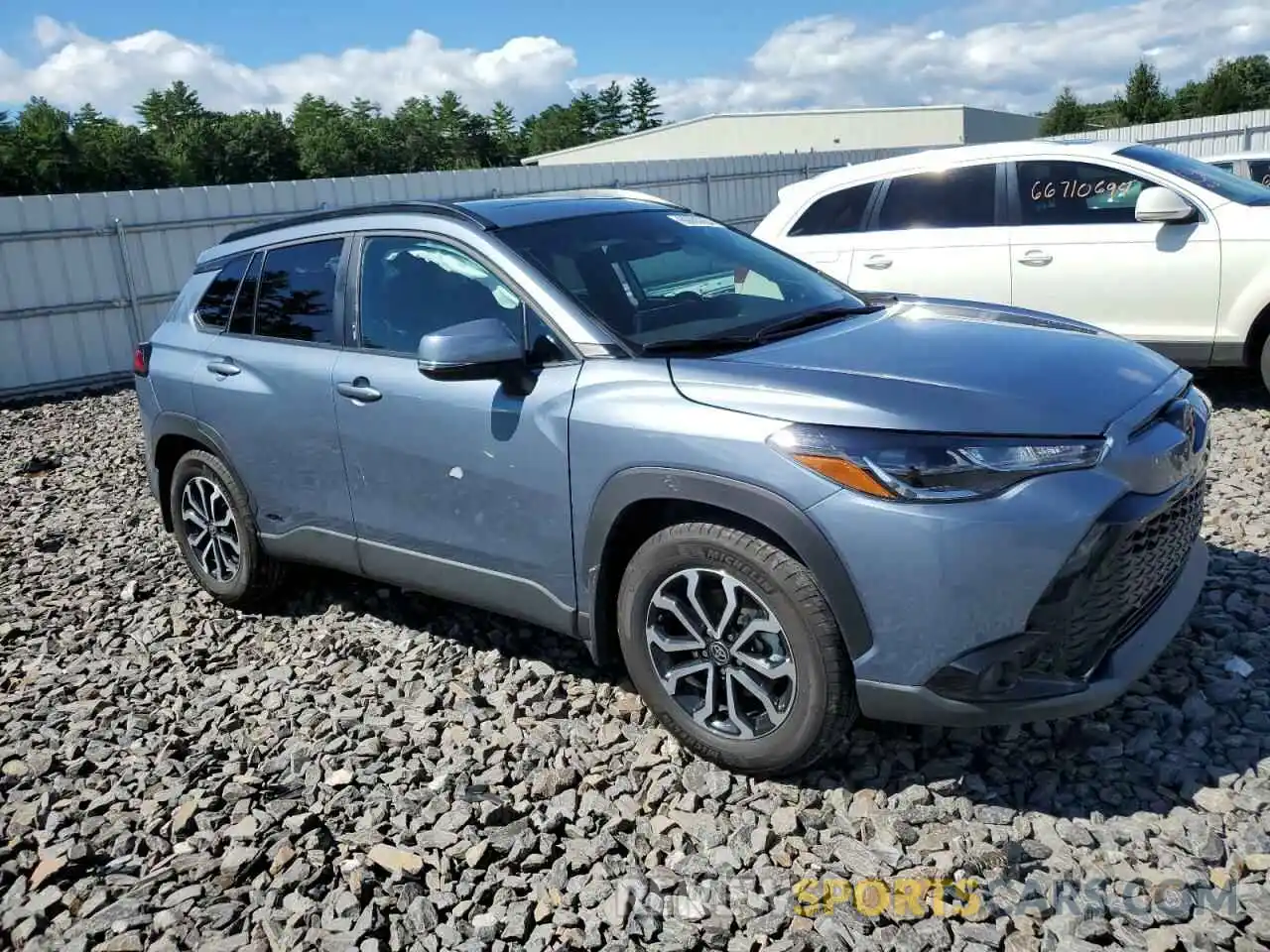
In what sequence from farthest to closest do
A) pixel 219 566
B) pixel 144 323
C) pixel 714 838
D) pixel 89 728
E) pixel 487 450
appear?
pixel 144 323 < pixel 219 566 < pixel 89 728 < pixel 487 450 < pixel 714 838

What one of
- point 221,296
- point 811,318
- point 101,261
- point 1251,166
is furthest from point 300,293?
point 1251,166

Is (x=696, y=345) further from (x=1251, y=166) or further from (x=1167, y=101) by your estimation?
(x=1167, y=101)

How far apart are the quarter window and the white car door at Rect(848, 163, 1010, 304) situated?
8.1 inches

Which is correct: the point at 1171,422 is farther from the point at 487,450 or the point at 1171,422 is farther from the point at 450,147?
the point at 450,147

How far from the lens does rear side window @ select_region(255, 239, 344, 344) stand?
4297 millimetres

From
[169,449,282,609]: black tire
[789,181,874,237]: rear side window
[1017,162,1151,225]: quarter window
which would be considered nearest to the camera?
[169,449,282,609]: black tire

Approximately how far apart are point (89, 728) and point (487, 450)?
6.39 ft

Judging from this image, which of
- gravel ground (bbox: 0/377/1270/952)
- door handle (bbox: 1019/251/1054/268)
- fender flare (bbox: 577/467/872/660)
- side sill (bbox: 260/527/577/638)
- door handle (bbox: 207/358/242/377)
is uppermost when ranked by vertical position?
door handle (bbox: 207/358/242/377)

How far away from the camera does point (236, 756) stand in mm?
3762

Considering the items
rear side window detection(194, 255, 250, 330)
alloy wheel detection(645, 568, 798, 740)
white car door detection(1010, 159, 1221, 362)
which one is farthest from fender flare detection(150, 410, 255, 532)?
white car door detection(1010, 159, 1221, 362)

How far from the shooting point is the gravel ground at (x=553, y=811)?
2711mm

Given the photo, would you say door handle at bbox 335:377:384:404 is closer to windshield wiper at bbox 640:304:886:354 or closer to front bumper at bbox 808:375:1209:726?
windshield wiper at bbox 640:304:886:354

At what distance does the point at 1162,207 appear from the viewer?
6.53 m

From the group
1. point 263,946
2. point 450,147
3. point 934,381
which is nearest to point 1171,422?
point 934,381
